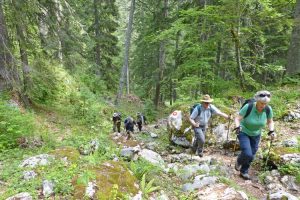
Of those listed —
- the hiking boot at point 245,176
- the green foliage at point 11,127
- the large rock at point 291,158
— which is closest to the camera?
the hiking boot at point 245,176

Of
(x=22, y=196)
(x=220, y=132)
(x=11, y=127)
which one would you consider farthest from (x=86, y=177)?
(x=220, y=132)

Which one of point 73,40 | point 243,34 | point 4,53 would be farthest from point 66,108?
point 243,34

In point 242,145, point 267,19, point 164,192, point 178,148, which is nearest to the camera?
point 164,192

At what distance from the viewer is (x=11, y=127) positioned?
776 centimetres

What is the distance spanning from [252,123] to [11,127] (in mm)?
5730

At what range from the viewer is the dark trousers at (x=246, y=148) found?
6.52 metres

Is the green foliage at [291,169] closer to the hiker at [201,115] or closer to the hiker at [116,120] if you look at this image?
the hiker at [201,115]

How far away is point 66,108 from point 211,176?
387 inches

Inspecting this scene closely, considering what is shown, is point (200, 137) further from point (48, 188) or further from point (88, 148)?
point (48, 188)

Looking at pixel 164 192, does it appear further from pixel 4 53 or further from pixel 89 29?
pixel 89 29

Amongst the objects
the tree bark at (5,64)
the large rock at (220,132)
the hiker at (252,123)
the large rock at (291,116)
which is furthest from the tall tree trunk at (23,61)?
the large rock at (291,116)

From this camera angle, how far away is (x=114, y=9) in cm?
2723

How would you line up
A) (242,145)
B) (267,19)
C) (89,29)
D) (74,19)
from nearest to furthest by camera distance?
(242,145) → (267,19) → (74,19) → (89,29)

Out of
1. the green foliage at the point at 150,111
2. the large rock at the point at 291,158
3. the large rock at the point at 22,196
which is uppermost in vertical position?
the large rock at the point at 22,196
